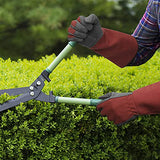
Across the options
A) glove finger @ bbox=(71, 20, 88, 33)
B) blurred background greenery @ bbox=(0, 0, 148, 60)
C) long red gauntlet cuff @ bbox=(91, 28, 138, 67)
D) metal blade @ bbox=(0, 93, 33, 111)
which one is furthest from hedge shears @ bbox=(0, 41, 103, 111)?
blurred background greenery @ bbox=(0, 0, 148, 60)

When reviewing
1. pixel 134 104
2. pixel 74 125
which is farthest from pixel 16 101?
pixel 134 104

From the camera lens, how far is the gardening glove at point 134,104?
231cm

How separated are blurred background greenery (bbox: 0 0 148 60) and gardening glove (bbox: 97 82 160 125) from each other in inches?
257

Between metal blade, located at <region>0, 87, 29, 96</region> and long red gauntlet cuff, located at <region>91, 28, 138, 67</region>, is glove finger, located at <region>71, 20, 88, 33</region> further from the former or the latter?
metal blade, located at <region>0, 87, 29, 96</region>

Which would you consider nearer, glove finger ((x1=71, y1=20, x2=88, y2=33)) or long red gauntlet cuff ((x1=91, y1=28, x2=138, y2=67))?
glove finger ((x1=71, y1=20, x2=88, y2=33))

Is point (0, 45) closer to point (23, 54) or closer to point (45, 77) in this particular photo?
point (23, 54)

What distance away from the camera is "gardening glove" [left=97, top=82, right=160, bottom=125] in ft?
7.57

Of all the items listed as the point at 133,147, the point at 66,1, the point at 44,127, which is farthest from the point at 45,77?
the point at 66,1

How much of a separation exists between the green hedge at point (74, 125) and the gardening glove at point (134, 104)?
460 mm

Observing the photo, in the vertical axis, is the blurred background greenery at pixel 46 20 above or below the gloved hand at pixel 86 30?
below

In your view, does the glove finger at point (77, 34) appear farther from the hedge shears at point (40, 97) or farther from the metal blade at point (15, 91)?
the metal blade at point (15, 91)

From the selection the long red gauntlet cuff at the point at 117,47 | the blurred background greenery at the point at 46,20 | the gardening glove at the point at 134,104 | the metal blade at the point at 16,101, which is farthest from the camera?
the blurred background greenery at the point at 46,20

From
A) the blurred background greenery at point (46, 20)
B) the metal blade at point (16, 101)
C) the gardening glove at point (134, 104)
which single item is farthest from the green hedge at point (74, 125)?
the blurred background greenery at point (46, 20)

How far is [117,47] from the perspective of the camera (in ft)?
8.83
